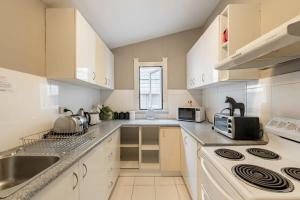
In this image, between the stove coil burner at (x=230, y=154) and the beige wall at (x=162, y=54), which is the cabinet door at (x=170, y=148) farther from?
the stove coil burner at (x=230, y=154)

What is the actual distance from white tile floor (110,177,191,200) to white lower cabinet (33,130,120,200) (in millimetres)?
457

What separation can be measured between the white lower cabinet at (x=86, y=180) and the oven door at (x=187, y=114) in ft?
5.02

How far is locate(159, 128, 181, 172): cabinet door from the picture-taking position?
280 centimetres

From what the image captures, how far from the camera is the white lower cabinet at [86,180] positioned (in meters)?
0.94

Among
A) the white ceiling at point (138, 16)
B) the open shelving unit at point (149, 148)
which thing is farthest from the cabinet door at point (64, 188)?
the open shelving unit at point (149, 148)

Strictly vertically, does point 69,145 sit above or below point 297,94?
below

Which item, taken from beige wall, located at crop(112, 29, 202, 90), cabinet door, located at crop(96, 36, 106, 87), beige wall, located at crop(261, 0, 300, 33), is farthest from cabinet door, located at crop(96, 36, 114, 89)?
beige wall, located at crop(261, 0, 300, 33)

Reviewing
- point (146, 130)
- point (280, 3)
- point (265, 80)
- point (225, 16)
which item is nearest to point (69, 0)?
point (225, 16)

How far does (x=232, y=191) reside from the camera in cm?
84

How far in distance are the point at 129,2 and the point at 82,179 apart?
1910 mm

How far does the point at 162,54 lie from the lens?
3.59 meters

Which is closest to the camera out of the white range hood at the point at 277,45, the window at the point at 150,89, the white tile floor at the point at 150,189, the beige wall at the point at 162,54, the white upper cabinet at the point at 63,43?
the white range hood at the point at 277,45

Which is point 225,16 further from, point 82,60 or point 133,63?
point 133,63

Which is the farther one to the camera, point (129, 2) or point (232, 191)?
point (129, 2)
